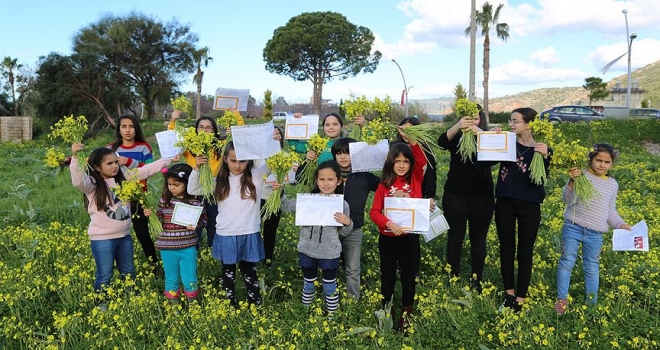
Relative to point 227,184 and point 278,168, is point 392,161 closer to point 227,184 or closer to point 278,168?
point 278,168

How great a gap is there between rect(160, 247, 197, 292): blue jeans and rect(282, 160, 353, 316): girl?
1.10 meters

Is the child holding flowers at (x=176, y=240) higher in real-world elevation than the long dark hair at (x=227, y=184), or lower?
lower

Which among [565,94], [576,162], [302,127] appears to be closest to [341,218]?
[302,127]

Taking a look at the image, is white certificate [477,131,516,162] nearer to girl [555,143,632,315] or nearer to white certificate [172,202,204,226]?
girl [555,143,632,315]

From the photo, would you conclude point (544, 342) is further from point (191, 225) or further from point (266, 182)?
point (191, 225)

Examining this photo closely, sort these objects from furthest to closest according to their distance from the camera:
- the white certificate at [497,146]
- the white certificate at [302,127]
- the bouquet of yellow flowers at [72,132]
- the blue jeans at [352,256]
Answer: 1. the white certificate at [302,127]
2. the blue jeans at [352,256]
3. the bouquet of yellow flowers at [72,132]
4. the white certificate at [497,146]

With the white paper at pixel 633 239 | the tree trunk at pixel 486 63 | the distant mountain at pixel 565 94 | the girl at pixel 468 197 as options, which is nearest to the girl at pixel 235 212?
the girl at pixel 468 197

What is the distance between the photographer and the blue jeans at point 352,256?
14.2 ft

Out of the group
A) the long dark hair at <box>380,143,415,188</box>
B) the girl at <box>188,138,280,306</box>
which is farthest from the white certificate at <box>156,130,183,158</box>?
the long dark hair at <box>380,143,415,188</box>

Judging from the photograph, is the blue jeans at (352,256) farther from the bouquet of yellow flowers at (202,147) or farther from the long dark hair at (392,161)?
the bouquet of yellow flowers at (202,147)

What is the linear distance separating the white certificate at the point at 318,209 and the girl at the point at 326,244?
156mm

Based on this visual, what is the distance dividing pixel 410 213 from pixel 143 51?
114ft

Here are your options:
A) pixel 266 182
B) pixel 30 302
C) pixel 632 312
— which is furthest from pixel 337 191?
pixel 30 302

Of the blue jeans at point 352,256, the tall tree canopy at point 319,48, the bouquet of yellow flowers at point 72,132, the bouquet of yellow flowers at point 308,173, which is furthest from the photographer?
the tall tree canopy at point 319,48
